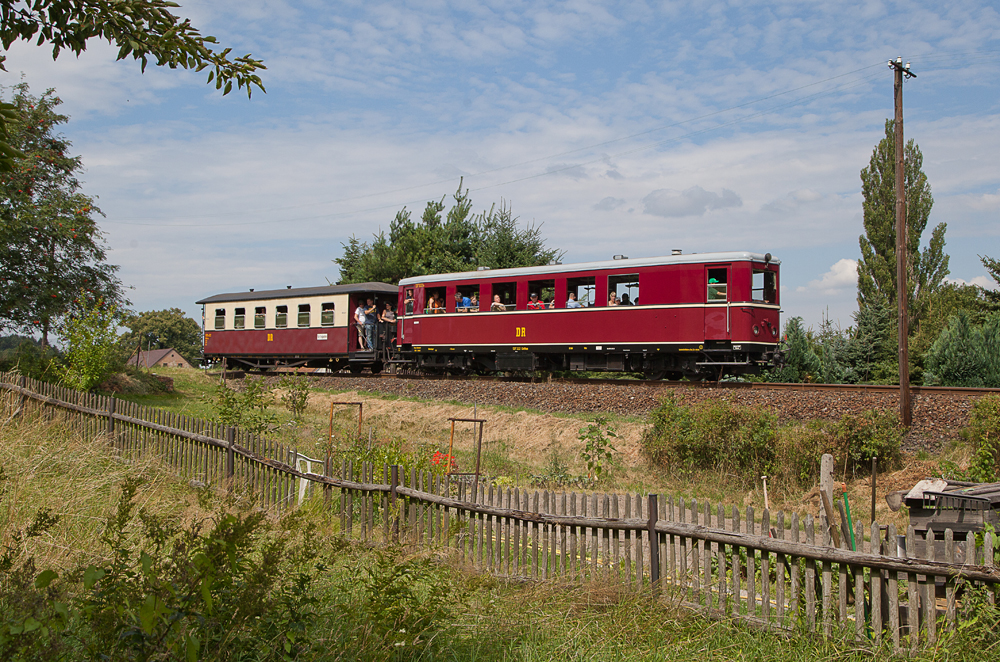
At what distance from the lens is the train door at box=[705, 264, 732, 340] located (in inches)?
635

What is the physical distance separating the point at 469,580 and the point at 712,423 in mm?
7677

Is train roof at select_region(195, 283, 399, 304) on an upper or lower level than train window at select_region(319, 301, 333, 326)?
upper

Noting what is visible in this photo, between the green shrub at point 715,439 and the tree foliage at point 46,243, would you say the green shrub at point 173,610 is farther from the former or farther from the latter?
the tree foliage at point 46,243

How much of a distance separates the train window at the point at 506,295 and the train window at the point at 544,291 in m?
0.56

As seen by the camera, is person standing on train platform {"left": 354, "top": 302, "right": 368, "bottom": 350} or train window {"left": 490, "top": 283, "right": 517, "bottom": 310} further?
person standing on train platform {"left": 354, "top": 302, "right": 368, "bottom": 350}

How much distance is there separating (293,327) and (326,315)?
174 cm

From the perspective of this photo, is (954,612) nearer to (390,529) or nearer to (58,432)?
(390,529)

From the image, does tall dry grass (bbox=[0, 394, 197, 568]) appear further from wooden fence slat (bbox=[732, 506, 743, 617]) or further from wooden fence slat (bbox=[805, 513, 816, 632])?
wooden fence slat (bbox=[805, 513, 816, 632])

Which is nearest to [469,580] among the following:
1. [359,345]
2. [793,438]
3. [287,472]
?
[287,472]

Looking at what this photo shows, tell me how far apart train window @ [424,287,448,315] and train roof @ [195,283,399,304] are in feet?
10.1

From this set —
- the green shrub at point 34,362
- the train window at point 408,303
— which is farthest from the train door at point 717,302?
the green shrub at point 34,362

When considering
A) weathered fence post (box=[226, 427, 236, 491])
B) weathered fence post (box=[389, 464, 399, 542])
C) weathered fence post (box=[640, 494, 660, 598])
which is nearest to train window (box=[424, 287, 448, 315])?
weathered fence post (box=[226, 427, 236, 491])

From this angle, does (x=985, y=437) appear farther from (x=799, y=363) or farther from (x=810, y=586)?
(x=799, y=363)

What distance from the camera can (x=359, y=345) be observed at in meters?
24.2
